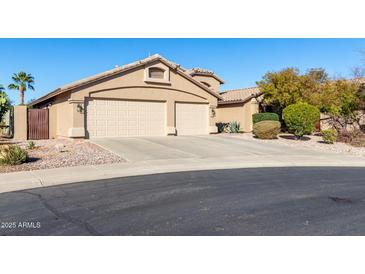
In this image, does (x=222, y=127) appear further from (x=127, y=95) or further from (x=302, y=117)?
(x=127, y=95)

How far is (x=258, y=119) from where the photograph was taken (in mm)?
24172

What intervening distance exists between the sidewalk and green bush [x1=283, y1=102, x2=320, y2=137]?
481 centimetres

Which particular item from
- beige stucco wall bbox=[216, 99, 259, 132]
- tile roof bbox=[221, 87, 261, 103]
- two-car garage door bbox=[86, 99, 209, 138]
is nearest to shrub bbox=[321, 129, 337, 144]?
beige stucco wall bbox=[216, 99, 259, 132]

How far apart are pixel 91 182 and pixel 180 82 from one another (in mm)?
14407

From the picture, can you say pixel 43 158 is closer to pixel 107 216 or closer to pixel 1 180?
pixel 1 180

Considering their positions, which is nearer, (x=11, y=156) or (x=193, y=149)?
(x=11, y=156)

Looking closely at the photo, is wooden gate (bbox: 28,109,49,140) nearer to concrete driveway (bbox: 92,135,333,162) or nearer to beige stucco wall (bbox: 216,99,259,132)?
concrete driveway (bbox: 92,135,333,162)

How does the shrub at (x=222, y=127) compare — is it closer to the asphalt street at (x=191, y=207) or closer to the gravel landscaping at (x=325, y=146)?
the gravel landscaping at (x=325, y=146)

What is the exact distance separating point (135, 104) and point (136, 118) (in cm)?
90

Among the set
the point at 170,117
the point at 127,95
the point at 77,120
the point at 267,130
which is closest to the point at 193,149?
the point at 170,117

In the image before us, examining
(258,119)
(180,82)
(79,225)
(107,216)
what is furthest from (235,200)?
(258,119)

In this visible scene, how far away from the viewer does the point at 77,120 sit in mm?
17469

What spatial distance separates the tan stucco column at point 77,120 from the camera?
17.4 m

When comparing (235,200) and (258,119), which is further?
(258,119)
